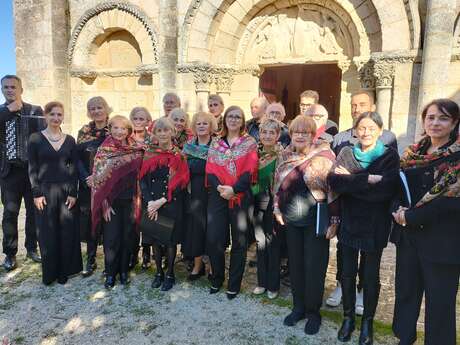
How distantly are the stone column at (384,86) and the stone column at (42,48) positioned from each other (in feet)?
20.8

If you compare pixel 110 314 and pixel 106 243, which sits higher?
pixel 106 243

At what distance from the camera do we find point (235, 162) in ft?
10.6

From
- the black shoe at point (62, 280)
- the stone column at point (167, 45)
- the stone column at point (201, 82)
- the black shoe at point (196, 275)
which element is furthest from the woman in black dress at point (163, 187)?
the stone column at point (167, 45)

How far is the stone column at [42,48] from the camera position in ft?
24.8

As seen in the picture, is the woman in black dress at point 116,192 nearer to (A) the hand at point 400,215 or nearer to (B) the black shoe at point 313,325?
(B) the black shoe at point 313,325

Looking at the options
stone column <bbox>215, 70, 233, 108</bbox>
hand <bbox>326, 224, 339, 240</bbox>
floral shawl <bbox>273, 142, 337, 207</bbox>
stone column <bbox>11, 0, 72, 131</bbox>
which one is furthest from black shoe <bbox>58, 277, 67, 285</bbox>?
stone column <bbox>11, 0, 72, 131</bbox>

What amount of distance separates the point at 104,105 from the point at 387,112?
4249 millimetres

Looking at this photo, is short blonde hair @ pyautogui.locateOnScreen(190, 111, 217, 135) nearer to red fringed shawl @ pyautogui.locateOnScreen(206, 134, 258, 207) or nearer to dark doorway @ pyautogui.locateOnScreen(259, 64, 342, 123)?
red fringed shawl @ pyautogui.locateOnScreen(206, 134, 258, 207)

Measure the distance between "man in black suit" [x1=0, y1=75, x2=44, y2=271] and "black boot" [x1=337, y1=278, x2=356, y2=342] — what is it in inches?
137

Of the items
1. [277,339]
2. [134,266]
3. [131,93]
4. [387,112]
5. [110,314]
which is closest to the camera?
[277,339]

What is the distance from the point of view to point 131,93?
776 centimetres

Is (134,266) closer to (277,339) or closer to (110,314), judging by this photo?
(110,314)

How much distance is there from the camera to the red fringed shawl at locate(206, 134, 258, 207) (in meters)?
3.22

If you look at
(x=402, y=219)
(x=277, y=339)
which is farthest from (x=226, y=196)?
(x=402, y=219)
